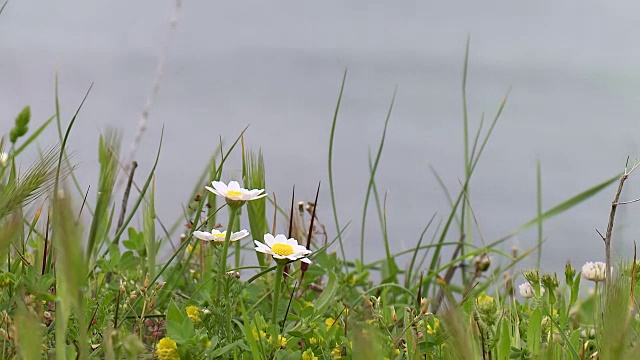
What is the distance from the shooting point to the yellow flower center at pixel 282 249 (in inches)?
60.6

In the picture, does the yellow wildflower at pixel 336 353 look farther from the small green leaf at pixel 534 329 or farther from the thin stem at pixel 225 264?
the small green leaf at pixel 534 329

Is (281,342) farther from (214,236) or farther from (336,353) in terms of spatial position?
(214,236)

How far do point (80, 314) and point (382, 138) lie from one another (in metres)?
1.58

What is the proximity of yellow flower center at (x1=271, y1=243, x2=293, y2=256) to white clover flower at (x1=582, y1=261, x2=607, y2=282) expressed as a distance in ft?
2.21

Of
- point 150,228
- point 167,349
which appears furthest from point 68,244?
point 150,228

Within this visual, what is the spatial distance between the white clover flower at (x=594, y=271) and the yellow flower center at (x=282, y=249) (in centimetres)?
67

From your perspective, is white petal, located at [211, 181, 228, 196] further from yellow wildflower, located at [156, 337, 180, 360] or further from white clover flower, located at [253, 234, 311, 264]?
yellow wildflower, located at [156, 337, 180, 360]

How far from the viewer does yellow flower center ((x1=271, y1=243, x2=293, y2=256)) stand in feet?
5.05

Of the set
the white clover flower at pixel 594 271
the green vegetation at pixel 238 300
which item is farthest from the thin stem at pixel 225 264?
the white clover flower at pixel 594 271

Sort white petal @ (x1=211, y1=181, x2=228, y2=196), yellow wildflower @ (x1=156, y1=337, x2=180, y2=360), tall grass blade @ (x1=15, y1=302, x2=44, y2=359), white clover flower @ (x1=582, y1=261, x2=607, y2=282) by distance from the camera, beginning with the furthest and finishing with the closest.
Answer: white clover flower @ (x1=582, y1=261, x2=607, y2=282)
white petal @ (x1=211, y1=181, x2=228, y2=196)
yellow wildflower @ (x1=156, y1=337, x2=180, y2=360)
tall grass blade @ (x1=15, y1=302, x2=44, y2=359)

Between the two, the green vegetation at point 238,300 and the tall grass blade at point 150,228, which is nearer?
the green vegetation at point 238,300

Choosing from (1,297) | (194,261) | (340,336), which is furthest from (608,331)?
(194,261)

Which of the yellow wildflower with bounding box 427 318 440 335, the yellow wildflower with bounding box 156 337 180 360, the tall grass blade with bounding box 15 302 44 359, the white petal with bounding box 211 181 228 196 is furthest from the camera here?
the yellow wildflower with bounding box 427 318 440 335

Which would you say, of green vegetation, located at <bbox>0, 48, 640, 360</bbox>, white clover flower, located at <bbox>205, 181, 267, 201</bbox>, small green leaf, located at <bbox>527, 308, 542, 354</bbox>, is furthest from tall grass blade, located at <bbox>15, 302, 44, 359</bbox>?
small green leaf, located at <bbox>527, 308, 542, 354</bbox>
